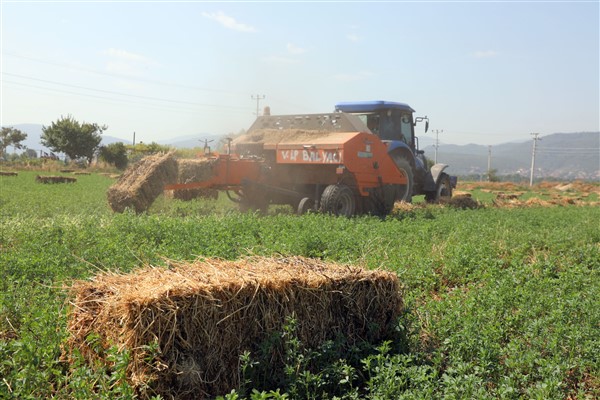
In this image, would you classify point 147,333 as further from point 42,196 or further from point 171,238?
point 42,196

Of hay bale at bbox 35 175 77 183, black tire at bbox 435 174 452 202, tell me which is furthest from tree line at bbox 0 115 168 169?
black tire at bbox 435 174 452 202

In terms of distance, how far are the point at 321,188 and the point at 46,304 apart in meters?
10.2

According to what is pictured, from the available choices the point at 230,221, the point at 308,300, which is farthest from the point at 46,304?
the point at 230,221

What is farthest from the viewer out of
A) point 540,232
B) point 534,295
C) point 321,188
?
point 321,188

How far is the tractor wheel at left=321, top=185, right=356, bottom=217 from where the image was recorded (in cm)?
A: 1405

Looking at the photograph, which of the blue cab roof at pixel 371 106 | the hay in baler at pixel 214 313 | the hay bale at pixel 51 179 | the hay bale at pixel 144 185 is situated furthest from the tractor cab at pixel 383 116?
the hay bale at pixel 51 179

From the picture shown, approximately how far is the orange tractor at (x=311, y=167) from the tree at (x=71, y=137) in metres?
37.6

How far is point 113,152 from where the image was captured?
1940 inches

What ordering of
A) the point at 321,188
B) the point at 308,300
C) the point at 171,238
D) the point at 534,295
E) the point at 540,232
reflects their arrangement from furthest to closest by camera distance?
1. the point at 321,188
2. the point at 540,232
3. the point at 171,238
4. the point at 534,295
5. the point at 308,300

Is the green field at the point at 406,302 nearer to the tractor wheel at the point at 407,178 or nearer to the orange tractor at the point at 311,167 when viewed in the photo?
the orange tractor at the point at 311,167

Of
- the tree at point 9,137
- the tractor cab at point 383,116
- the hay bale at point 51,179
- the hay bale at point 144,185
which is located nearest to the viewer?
the hay bale at point 144,185

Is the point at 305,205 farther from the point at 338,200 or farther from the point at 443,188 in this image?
the point at 443,188

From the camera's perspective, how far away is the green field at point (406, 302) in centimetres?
421

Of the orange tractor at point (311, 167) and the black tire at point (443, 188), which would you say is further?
the black tire at point (443, 188)
